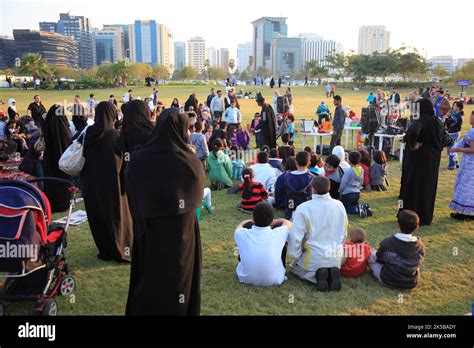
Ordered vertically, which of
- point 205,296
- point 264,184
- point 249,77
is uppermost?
point 249,77

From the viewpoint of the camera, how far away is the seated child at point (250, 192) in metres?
6.89

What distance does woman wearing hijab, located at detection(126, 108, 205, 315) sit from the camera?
3.06m

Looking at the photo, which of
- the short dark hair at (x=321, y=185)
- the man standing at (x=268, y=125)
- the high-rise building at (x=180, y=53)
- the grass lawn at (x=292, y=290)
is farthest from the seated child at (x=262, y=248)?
the high-rise building at (x=180, y=53)

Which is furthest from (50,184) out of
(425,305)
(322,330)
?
(425,305)

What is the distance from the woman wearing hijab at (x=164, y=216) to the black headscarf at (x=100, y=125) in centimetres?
208

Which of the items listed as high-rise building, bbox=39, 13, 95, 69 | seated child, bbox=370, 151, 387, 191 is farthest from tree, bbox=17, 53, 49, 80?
seated child, bbox=370, 151, 387, 191

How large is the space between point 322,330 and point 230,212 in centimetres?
385

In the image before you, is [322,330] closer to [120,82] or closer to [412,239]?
[412,239]

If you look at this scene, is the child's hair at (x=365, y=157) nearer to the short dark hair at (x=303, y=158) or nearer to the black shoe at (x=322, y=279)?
the short dark hair at (x=303, y=158)

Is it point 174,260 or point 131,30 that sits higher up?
point 131,30

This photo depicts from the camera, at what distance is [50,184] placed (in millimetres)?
7113

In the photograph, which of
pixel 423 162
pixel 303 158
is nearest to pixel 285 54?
pixel 423 162

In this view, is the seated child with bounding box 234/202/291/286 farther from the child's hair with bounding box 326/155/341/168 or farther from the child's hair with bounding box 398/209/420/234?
the child's hair with bounding box 326/155/341/168

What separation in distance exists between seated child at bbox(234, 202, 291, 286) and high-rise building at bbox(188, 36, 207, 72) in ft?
633
